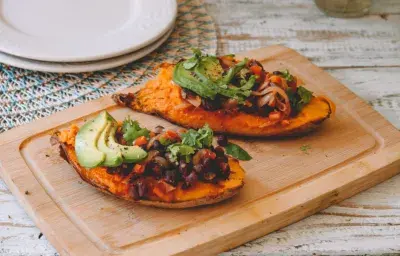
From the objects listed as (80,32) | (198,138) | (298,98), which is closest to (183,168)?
(198,138)

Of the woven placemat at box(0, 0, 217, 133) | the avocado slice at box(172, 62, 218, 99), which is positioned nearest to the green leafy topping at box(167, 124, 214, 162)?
the avocado slice at box(172, 62, 218, 99)

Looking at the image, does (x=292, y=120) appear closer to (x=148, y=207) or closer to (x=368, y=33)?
(x=148, y=207)

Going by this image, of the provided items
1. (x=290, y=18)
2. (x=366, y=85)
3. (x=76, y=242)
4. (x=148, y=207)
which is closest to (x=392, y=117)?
(x=366, y=85)

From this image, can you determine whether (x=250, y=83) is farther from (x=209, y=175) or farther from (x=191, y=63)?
(x=209, y=175)

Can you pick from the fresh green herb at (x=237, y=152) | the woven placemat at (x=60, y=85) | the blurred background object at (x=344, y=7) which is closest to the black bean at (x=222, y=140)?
the fresh green herb at (x=237, y=152)

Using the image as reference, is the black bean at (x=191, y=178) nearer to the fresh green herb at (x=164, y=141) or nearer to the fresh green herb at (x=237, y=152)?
the fresh green herb at (x=164, y=141)

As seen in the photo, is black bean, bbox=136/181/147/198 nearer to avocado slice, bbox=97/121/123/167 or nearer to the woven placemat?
avocado slice, bbox=97/121/123/167
